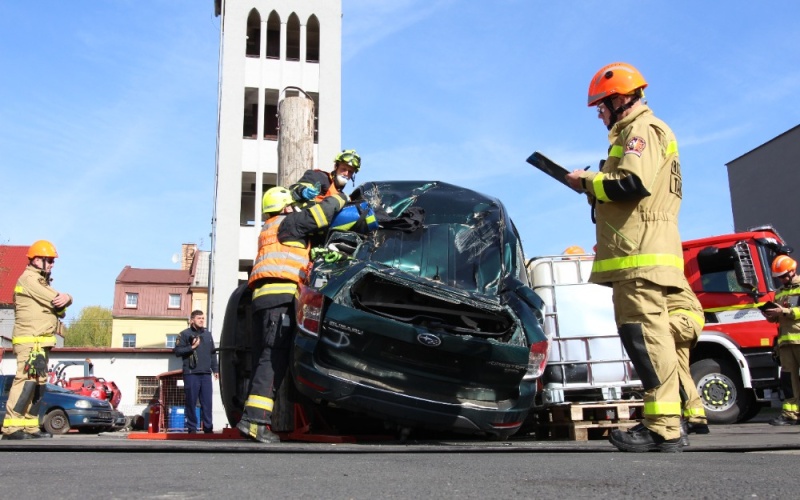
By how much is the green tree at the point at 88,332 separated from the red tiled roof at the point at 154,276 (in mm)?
10382

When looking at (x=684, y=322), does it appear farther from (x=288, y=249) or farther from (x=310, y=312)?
(x=288, y=249)

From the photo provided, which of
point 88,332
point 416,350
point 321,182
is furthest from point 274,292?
point 88,332

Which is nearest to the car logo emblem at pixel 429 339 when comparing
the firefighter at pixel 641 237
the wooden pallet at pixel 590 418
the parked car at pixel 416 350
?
the parked car at pixel 416 350

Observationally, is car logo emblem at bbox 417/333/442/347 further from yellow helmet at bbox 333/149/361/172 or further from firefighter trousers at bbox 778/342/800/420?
firefighter trousers at bbox 778/342/800/420

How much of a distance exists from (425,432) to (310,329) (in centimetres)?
156

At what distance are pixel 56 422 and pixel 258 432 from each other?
46.1 ft

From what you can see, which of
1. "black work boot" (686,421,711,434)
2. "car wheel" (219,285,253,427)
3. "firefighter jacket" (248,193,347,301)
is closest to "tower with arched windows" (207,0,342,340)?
"car wheel" (219,285,253,427)

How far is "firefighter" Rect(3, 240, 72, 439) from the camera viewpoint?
24.3 feet

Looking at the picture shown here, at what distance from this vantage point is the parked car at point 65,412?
17297mm

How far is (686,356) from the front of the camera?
5.32 m

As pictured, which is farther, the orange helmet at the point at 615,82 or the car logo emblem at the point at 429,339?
the car logo emblem at the point at 429,339

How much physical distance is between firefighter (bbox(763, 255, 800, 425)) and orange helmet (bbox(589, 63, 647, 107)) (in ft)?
17.3

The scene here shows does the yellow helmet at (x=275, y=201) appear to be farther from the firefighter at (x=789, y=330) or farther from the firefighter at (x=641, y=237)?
the firefighter at (x=789, y=330)

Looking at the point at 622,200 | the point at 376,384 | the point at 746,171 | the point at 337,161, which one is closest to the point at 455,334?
the point at 376,384
